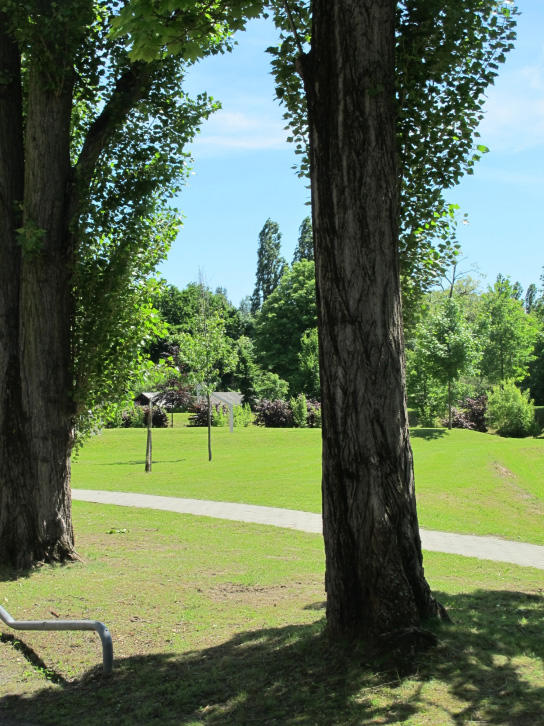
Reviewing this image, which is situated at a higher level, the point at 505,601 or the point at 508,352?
the point at 508,352

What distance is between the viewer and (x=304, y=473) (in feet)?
67.9

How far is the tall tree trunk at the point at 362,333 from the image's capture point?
4754mm

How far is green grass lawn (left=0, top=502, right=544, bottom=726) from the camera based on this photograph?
13.6 ft

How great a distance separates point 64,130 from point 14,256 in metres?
1.80

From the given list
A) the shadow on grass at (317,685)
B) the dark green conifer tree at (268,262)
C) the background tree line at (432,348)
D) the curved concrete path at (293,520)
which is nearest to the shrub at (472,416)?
the background tree line at (432,348)

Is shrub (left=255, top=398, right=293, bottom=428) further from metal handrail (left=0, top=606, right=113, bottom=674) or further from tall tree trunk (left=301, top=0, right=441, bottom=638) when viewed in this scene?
tall tree trunk (left=301, top=0, right=441, bottom=638)

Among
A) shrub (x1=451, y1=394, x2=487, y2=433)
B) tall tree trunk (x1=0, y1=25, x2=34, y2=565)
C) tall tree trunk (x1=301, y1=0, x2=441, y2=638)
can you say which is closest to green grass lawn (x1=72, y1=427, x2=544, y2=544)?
shrub (x1=451, y1=394, x2=487, y2=433)

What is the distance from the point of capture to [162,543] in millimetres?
11047

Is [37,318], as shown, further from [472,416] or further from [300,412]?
[472,416]

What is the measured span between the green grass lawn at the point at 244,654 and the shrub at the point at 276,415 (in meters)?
27.8

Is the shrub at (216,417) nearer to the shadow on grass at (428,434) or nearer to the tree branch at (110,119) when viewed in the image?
the shadow on grass at (428,434)

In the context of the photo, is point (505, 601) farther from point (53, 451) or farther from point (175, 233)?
point (175, 233)

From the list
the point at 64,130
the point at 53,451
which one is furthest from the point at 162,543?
the point at 64,130

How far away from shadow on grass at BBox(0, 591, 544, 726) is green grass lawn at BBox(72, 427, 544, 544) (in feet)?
27.6
